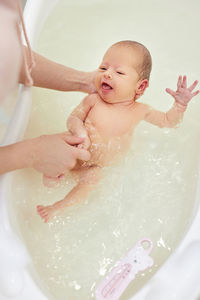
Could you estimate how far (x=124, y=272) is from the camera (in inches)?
39.4

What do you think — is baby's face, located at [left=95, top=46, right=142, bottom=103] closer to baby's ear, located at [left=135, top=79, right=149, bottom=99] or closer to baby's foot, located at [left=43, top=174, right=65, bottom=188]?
baby's ear, located at [left=135, top=79, right=149, bottom=99]

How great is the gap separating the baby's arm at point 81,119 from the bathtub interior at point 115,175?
0.56 ft

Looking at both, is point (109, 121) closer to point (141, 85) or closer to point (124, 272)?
point (141, 85)

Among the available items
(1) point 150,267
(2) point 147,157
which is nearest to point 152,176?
(2) point 147,157

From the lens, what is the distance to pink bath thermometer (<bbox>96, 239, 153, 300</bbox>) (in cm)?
97

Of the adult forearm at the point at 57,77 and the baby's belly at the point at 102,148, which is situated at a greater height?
the adult forearm at the point at 57,77

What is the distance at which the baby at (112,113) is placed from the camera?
1114mm

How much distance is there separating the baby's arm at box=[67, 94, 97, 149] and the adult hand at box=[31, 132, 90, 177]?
0.04 meters

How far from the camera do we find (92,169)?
1140 mm

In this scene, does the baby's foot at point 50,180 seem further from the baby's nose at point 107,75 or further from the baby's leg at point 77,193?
the baby's nose at point 107,75

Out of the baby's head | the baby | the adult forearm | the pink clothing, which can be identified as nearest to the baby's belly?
the baby

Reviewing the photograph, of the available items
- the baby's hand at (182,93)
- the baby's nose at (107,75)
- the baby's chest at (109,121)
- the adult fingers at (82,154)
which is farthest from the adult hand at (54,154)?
the baby's hand at (182,93)

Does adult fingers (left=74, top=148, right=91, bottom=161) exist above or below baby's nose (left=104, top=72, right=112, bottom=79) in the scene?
below

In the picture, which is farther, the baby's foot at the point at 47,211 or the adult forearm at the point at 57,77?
the adult forearm at the point at 57,77
